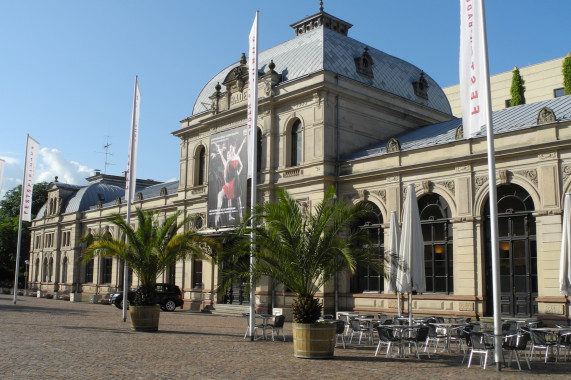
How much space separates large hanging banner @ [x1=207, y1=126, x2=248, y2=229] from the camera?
3105 centimetres

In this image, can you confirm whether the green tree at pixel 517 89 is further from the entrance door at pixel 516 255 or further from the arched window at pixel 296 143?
the entrance door at pixel 516 255

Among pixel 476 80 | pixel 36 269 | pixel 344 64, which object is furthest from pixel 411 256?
pixel 36 269

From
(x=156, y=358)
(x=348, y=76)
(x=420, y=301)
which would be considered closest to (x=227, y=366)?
(x=156, y=358)

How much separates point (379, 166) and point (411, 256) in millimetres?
9855

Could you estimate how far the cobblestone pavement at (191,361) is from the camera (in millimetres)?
11984

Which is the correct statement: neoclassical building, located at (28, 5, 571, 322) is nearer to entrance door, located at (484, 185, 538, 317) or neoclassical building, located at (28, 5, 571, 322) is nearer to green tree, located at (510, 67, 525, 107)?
entrance door, located at (484, 185, 538, 317)

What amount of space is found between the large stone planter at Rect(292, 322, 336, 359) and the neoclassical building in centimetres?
553

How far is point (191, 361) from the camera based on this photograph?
540 inches

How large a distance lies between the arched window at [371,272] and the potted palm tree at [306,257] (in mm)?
10602

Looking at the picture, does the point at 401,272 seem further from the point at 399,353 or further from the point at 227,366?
the point at 227,366

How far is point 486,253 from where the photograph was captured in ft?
77.5

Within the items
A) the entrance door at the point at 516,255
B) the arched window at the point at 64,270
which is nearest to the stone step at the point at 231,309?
the entrance door at the point at 516,255

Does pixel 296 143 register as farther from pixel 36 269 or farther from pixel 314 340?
pixel 36 269

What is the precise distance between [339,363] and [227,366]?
269 cm
